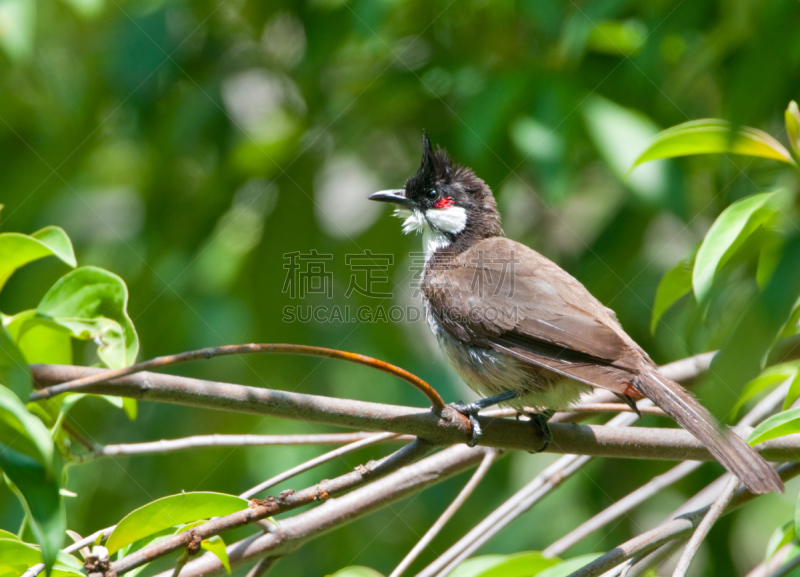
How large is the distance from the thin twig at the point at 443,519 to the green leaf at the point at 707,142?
3.32 feet

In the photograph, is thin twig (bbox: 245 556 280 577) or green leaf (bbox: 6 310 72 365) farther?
thin twig (bbox: 245 556 280 577)

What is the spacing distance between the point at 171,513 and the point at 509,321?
156 centimetres

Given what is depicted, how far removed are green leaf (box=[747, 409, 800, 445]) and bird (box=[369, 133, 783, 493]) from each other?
0.14m

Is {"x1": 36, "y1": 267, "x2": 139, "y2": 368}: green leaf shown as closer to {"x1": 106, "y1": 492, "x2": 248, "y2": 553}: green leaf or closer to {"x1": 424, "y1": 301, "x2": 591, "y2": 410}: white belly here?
{"x1": 106, "y1": 492, "x2": 248, "y2": 553}: green leaf

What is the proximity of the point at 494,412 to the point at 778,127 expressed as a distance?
1602 millimetres

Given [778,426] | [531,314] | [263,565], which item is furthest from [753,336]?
[531,314]

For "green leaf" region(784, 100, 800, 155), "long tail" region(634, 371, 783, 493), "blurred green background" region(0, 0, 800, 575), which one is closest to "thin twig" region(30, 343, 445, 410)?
"long tail" region(634, 371, 783, 493)

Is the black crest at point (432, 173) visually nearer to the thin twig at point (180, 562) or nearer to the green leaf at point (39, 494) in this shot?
the thin twig at point (180, 562)

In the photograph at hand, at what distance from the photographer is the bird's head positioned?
361cm


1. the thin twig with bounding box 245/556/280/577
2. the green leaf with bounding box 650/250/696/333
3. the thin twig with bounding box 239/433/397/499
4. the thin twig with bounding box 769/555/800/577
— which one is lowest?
the thin twig with bounding box 245/556/280/577

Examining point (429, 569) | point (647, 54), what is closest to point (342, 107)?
point (647, 54)

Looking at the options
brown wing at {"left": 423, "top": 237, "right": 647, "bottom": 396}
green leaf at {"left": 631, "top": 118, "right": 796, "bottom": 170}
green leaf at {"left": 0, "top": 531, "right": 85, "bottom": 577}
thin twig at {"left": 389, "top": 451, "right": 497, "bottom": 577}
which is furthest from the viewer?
brown wing at {"left": 423, "top": 237, "right": 647, "bottom": 396}

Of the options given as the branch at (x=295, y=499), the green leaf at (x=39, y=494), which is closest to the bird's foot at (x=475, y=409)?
the branch at (x=295, y=499)

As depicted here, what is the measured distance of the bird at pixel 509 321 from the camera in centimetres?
234
